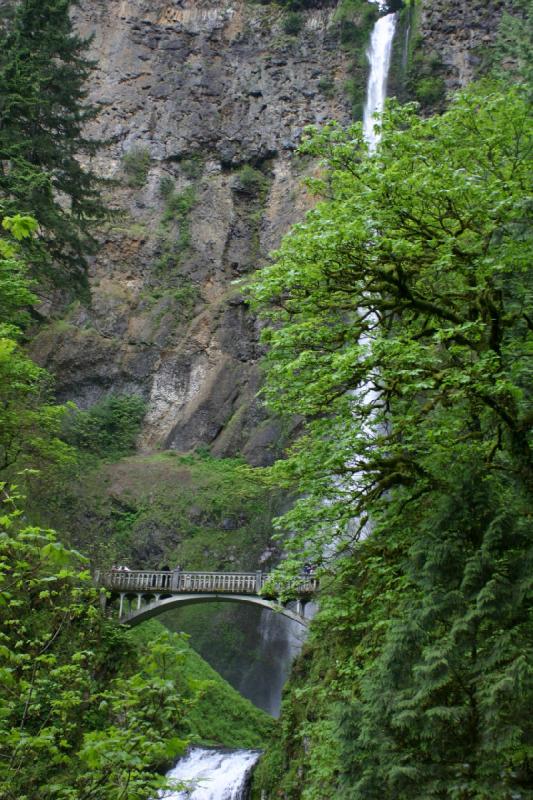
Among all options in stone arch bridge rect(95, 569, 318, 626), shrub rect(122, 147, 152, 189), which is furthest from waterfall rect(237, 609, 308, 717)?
shrub rect(122, 147, 152, 189)

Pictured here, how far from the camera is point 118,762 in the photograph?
4.19 metres

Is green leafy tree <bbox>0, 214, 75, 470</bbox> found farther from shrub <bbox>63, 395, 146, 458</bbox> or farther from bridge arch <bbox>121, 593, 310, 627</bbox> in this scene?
shrub <bbox>63, 395, 146, 458</bbox>

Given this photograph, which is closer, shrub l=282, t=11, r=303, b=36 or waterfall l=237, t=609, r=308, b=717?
waterfall l=237, t=609, r=308, b=717

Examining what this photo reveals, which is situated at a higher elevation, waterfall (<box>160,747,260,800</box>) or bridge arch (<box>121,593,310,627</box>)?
bridge arch (<box>121,593,310,627</box>)

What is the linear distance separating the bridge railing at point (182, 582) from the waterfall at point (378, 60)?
23.6 meters

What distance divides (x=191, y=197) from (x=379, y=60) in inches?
479

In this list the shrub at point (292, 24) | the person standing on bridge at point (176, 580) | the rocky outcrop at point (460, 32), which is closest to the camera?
the person standing on bridge at point (176, 580)

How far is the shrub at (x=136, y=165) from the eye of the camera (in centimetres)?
3825

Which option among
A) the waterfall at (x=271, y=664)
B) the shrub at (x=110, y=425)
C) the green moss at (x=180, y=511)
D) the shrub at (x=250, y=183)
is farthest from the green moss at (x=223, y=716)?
the shrub at (x=250, y=183)

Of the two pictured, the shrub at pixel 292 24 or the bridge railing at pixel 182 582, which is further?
the shrub at pixel 292 24

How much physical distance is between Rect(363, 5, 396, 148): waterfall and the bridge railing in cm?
2361

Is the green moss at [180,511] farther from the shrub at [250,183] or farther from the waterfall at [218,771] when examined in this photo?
the shrub at [250,183]

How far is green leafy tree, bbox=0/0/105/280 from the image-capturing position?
66.6 feet

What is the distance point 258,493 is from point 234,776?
12181 mm
